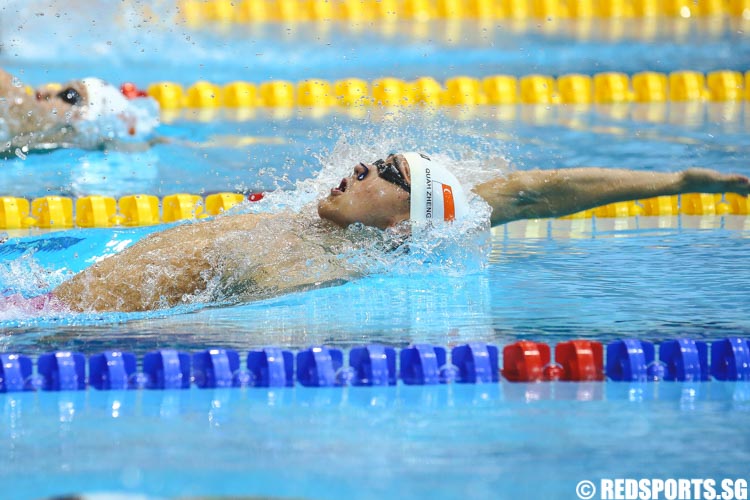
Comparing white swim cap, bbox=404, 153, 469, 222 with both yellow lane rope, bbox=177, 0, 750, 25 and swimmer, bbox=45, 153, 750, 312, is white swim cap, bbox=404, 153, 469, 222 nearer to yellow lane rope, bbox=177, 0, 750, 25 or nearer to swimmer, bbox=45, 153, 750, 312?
swimmer, bbox=45, 153, 750, 312

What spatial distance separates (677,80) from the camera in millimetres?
9039

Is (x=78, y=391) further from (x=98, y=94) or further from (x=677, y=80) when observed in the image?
(x=677, y=80)

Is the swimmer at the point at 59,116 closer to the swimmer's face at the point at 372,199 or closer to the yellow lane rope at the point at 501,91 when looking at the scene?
the yellow lane rope at the point at 501,91

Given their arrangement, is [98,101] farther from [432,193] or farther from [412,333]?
[412,333]

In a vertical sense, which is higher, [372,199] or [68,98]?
[68,98]

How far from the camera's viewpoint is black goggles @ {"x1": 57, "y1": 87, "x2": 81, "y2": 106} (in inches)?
277

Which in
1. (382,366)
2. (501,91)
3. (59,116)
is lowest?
(382,366)

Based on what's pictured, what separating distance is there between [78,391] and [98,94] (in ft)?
15.7

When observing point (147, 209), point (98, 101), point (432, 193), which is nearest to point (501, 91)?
point (98, 101)

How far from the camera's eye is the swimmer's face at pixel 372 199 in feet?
11.8

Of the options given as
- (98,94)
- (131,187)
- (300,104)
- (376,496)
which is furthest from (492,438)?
(300,104)

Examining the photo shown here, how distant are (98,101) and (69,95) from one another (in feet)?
0.71

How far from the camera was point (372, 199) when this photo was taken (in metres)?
3.61

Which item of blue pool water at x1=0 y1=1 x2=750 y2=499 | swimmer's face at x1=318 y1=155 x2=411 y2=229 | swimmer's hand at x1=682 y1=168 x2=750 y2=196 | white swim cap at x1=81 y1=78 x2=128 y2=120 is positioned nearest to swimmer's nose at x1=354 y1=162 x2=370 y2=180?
swimmer's face at x1=318 y1=155 x2=411 y2=229
